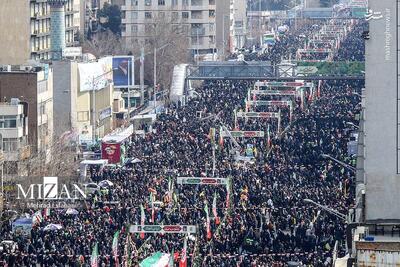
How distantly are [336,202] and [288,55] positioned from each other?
67860 millimetres

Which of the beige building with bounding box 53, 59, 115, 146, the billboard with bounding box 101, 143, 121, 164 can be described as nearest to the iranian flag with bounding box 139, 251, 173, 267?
the billboard with bounding box 101, 143, 121, 164

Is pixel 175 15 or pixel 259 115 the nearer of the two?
pixel 259 115

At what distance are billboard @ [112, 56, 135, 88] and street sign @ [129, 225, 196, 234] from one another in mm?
46798

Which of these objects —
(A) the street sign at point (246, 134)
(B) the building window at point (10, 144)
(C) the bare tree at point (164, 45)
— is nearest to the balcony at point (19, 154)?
(B) the building window at point (10, 144)

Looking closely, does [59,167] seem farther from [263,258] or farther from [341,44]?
[341,44]

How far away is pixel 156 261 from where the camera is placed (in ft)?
125

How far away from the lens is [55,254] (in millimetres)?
42875

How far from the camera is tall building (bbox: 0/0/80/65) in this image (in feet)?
279

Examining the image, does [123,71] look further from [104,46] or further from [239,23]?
[239,23]

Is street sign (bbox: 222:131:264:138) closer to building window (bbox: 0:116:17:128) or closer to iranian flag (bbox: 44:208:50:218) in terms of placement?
building window (bbox: 0:116:17:128)

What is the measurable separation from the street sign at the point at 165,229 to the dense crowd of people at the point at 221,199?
0.65 feet

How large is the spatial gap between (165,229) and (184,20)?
7551cm

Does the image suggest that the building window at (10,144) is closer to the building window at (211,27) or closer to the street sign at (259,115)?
the street sign at (259,115)

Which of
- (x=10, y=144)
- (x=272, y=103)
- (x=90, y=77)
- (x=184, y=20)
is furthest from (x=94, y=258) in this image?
(x=184, y=20)
